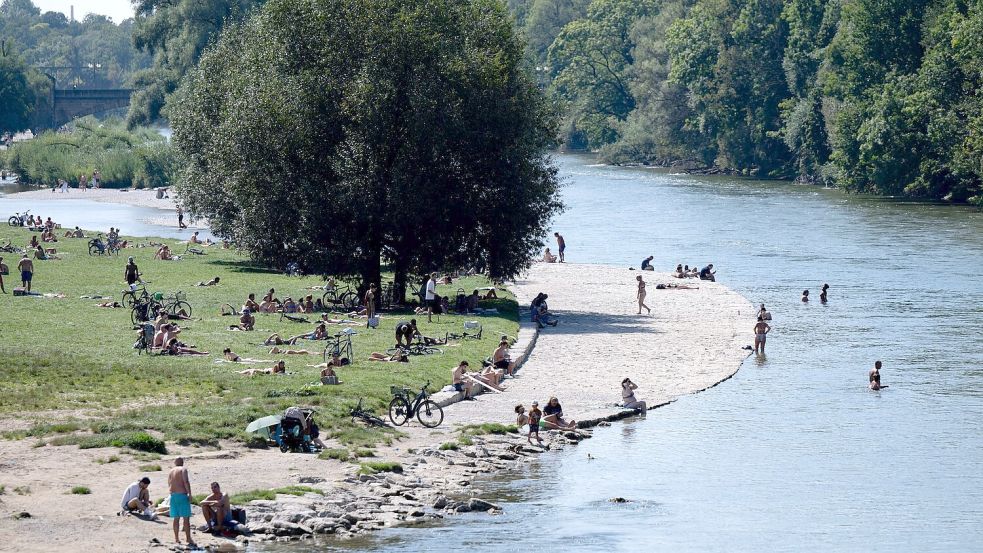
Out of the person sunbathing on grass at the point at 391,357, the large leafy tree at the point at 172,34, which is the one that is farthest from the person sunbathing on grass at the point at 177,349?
the large leafy tree at the point at 172,34

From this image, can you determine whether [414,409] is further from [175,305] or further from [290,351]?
[175,305]

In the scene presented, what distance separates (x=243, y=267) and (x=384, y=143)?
18.5 m

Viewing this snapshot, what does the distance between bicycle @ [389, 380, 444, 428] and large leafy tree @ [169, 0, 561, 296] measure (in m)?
13.5

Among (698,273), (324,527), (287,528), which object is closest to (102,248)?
(698,273)

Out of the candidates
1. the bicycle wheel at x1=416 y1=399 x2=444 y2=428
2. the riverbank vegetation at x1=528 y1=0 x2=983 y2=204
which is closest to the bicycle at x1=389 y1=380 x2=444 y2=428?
the bicycle wheel at x1=416 y1=399 x2=444 y2=428

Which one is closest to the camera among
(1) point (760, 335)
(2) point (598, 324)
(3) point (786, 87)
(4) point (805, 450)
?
(4) point (805, 450)

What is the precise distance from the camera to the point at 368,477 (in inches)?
1159

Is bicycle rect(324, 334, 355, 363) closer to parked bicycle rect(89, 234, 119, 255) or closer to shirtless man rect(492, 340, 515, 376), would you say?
shirtless man rect(492, 340, 515, 376)

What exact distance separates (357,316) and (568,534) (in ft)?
73.1

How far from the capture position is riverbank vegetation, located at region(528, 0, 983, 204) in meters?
94.8

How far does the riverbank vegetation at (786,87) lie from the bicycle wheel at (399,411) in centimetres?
2140

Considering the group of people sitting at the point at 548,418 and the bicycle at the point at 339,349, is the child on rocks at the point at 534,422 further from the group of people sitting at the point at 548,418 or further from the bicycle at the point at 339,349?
the bicycle at the point at 339,349

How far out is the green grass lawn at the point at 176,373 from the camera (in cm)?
3200

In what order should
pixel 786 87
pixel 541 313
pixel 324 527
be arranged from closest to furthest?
pixel 324 527 → pixel 541 313 → pixel 786 87
